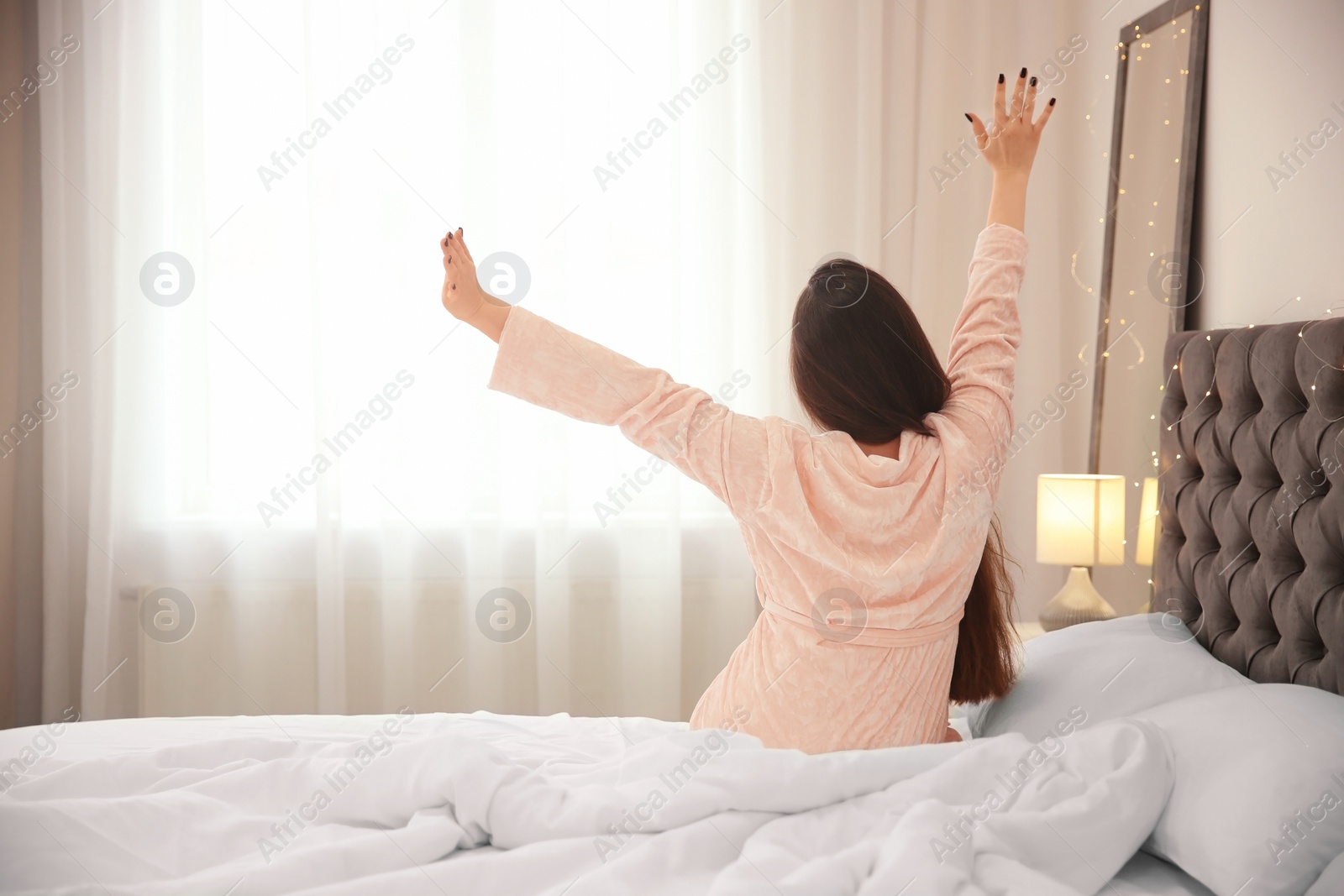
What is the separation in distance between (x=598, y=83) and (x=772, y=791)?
243 centimetres

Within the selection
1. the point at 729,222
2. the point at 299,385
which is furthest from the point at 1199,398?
the point at 299,385

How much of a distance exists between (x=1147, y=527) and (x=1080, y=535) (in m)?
0.16

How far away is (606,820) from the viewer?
114 centimetres

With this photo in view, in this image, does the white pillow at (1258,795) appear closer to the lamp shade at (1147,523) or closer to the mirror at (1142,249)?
the lamp shade at (1147,523)

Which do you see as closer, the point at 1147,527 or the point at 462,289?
the point at 462,289

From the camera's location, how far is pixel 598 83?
296cm

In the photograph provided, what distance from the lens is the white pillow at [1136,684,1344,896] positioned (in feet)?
3.49

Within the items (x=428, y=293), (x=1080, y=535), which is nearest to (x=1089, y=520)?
(x=1080, y=535)

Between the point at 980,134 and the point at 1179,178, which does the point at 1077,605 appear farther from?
the point at 980,134

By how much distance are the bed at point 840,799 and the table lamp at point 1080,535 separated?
730 millimetres

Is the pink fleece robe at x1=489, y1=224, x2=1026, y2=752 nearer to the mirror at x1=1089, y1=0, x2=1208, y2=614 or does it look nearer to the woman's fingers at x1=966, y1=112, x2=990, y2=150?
the woman's fingers at x1=966, y1=112, x2=990, y2=150

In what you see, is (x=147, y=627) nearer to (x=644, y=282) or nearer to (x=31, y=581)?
(x=31, y=581)

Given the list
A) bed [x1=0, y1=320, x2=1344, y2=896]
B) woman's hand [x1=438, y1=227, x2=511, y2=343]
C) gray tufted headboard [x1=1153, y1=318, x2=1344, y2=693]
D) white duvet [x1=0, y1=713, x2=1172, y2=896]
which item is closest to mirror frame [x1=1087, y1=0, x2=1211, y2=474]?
gray tufted headboard [x1=1153, y1=318, x2=1344, y2=693]

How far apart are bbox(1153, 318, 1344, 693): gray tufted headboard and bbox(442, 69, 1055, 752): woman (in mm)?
522
